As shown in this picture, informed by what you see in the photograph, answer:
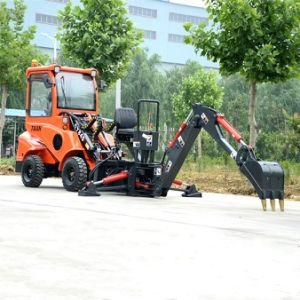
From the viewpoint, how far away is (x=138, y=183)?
16219 mm

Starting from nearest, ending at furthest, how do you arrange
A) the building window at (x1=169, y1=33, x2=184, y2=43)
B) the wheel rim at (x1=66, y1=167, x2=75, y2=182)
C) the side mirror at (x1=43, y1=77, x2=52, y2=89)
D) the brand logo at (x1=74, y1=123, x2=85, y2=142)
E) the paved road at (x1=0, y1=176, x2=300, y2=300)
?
the paved road at (x1=0, y1=176, x2=300, y2=300) < the wheel rim at (x1=66, y1=167, x2=75, y2=182) < the brand logo at (x1=74, y1=123, x2=85, y2=142) < the side mirror at (x1=43, y1=77, x2=52, y2=89) < the building window at (x1=169, y1=33, x2=184, y2=43)

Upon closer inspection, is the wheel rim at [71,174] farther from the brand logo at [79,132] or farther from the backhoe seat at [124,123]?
the backhoe seat at [124,123]

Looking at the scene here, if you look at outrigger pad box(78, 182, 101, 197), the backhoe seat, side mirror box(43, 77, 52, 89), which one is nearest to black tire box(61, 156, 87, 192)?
outrigger pad box(78, 182, 101, 197)

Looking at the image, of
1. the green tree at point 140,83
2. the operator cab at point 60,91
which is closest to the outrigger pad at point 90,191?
the operator cab at point 60,91

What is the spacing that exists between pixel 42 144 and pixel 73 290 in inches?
493

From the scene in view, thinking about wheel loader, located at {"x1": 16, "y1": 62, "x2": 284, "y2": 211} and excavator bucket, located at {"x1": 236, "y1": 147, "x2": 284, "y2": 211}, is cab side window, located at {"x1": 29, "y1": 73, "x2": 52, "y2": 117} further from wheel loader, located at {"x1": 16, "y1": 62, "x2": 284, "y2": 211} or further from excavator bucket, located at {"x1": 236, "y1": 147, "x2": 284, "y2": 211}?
excavator bucket, located at {"x1": 236, "y1": 147, "x2": 284, "y2": 211}

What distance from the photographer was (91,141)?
17.0m

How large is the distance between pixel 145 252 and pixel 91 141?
941 cm

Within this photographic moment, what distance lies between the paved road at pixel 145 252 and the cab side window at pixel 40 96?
521cm

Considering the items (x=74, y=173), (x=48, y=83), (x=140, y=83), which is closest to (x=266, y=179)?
(x=74, y=173)

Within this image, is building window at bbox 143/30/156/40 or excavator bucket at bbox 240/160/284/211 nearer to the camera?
excavator bucket at bbox 240/160/284/211

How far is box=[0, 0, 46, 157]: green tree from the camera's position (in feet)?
96.6

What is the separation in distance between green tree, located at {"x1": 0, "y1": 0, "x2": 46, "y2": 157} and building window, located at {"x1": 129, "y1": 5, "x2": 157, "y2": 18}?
61881 mm

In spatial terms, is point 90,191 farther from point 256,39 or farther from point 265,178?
point 256,39
